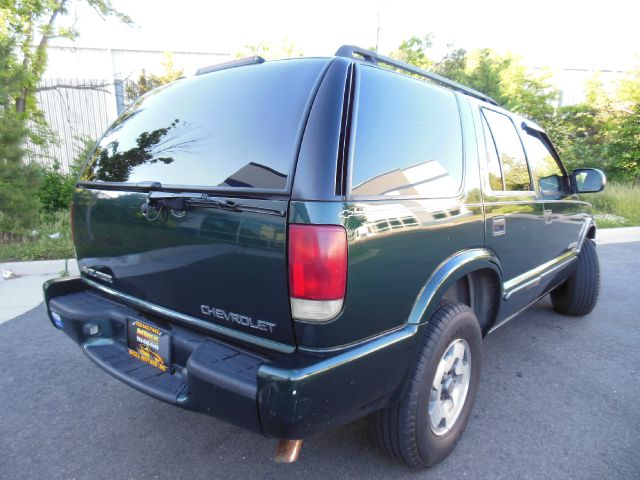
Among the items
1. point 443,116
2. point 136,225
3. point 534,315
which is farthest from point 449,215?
point 534,315

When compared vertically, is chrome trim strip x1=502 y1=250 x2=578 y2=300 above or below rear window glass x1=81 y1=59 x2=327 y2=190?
below

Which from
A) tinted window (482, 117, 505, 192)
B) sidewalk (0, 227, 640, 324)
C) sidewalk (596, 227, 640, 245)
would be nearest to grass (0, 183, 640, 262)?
sidewalk (0, 227, 640, 324)

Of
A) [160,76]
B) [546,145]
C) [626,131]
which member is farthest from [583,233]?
[160,76]

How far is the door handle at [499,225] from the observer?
7.69 ft

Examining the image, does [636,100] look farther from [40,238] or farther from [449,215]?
[40,238]

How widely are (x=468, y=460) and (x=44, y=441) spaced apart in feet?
7.36

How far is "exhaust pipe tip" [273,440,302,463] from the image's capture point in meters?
1.55

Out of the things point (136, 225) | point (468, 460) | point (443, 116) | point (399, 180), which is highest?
point (443, 116)

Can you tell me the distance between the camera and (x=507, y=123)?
9.52 feet

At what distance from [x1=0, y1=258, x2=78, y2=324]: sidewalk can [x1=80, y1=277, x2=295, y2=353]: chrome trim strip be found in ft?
8.50

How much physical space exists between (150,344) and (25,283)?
13.4 feet

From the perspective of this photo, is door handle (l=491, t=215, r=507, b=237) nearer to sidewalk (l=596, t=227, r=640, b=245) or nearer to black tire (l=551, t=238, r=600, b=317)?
black tire (l=551, t=238, r=600, b=317)

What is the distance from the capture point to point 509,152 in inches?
109

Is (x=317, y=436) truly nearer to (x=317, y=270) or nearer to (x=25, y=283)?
(x=317, y=270)
